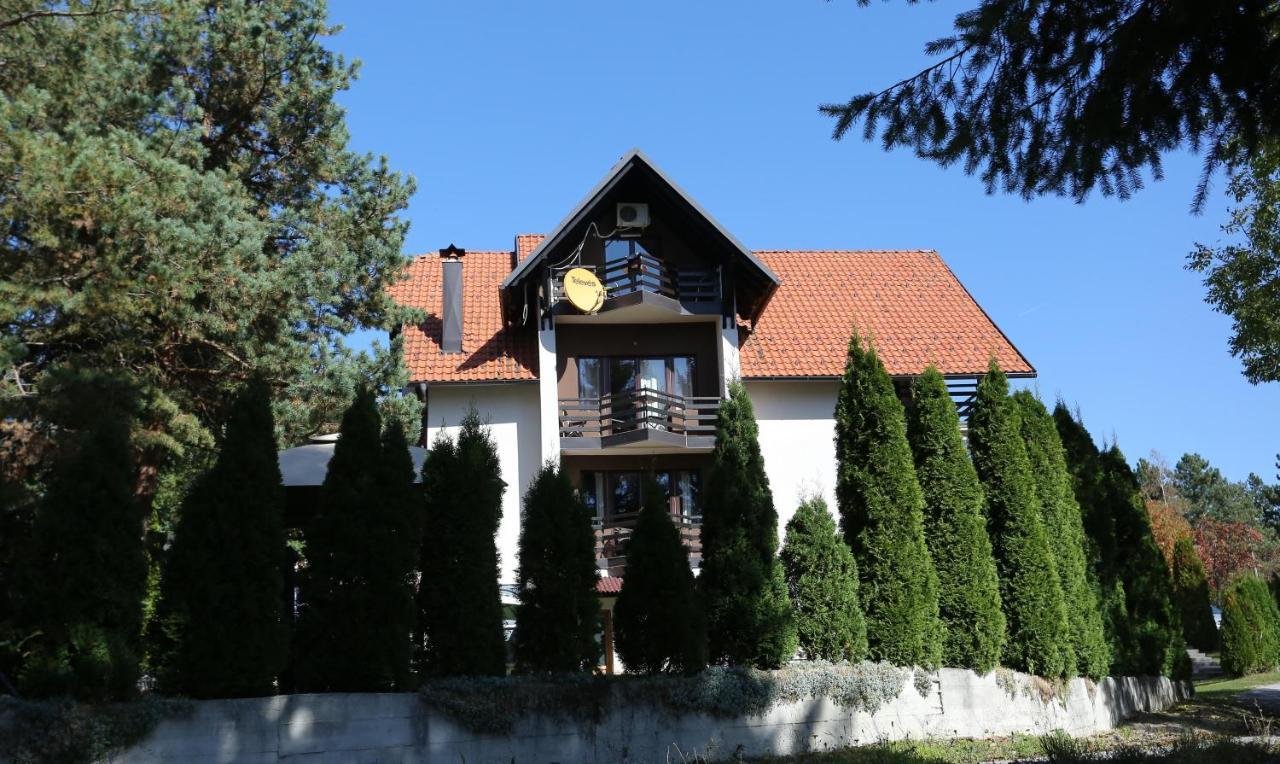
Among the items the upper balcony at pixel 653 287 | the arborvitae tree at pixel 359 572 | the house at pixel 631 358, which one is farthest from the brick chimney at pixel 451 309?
the arborvitae tree at pixel 359 572

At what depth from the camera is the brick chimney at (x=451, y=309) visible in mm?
24516

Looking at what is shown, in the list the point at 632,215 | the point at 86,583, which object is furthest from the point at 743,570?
the point at 632,215

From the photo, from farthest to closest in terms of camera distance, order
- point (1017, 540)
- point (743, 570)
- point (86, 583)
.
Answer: point (1017, 540) → point (743, 570) → point (86, 583)

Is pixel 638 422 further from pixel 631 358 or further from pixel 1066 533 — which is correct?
pixel 1066 533

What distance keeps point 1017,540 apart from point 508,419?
38.0ft

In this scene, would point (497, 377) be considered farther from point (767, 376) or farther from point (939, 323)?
point (939, 323)

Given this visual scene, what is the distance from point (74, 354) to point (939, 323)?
19.7 metres

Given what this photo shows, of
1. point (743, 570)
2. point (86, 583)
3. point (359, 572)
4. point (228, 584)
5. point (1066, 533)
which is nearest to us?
point (86, 583)

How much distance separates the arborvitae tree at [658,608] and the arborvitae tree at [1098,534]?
907 centimetres

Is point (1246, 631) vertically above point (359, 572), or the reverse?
point (359, 572)

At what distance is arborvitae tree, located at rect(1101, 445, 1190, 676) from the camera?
796 inches

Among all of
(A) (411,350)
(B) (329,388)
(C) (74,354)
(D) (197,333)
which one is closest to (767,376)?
(A) (411,350)

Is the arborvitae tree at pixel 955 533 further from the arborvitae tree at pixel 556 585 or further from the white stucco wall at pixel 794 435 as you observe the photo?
the white stucco wall at pixel 794 435

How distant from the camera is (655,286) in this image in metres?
24.4
